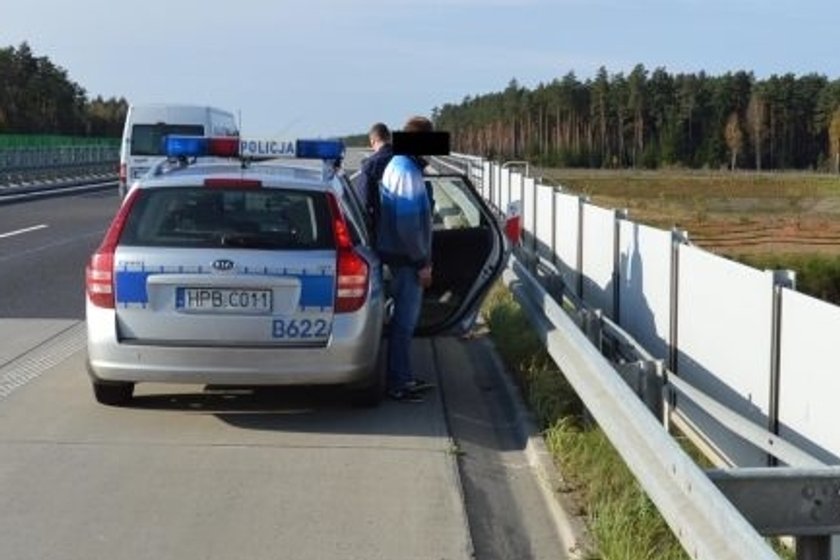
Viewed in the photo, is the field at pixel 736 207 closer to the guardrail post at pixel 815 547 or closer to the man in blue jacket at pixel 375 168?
the man in blue jacket at pixel 375 168

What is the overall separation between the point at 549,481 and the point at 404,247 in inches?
93.1

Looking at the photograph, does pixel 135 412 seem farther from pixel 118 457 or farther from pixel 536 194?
pixel 536 194

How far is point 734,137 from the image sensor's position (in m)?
142

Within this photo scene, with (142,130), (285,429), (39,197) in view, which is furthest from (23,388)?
(39,197)

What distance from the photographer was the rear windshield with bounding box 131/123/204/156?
26453 mm

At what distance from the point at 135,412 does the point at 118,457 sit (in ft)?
3.71

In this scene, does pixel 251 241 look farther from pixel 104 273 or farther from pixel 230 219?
pixel 104 273

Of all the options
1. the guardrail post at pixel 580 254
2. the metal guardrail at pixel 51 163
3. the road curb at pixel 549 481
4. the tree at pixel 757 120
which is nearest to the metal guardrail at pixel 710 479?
the road curb at pixel 549 481

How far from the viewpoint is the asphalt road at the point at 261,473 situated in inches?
217

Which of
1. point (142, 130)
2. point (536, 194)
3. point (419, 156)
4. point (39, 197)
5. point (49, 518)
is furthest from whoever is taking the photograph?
point (39, 197)

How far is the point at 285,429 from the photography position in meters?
7.62

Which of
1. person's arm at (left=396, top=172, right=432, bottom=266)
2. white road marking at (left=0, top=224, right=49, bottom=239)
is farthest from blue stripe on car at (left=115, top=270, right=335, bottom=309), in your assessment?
white road marking at (left=0, top=224, right=49, bottom=239)

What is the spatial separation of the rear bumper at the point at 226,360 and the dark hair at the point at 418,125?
153cm

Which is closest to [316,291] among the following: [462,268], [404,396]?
[404,396]
